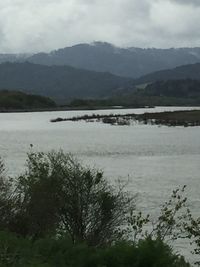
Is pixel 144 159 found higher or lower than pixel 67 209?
lower

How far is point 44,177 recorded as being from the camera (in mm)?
19062

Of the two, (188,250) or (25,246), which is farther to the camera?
(188,250)

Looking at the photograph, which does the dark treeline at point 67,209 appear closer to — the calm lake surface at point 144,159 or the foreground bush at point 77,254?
the foreground bush at point 77,254

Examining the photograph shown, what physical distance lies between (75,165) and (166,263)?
7.65 metres

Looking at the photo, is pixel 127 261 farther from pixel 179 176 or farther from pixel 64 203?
pixel 179 176

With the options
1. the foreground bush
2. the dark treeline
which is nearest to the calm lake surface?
the dark treeline

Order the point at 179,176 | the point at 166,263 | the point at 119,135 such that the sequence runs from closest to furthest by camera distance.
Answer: the point at 166,263 → the point at 179,176 → the point at 119,135

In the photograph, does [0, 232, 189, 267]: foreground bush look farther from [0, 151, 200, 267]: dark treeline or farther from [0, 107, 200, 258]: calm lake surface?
[0, 107, 200, 258]: calm lake surface

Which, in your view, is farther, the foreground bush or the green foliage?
the green foliage

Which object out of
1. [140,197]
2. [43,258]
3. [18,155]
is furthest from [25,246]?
[18,155]

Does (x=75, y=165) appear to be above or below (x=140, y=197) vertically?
above

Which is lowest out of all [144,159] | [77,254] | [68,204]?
[144,159]

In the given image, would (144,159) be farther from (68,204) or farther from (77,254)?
(77,254)

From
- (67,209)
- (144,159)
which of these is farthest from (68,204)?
(144,159)
